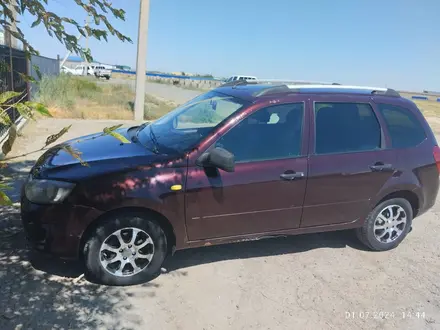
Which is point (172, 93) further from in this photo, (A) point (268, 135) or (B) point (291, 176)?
(B) point (291, 176)

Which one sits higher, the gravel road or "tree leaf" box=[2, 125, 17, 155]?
"tree leaf" box=[2, 125, 17, 155]

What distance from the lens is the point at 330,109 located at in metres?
4.26

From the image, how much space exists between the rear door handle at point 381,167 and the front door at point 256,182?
865mm

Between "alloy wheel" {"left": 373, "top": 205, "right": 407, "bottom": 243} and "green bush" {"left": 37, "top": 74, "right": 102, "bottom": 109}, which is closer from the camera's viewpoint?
"alloy wheel" {"left": 373, "top": 205, "right": 407, "bottom": 243}

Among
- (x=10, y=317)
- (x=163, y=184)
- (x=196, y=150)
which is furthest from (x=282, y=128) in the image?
(x=10, y=317)

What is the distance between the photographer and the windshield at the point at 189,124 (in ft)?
12.6

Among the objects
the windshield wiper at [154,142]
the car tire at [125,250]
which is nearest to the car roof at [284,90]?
the windshield wiper at [154,142]

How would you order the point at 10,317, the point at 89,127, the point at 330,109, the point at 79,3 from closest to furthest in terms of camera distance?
the point at 79,3 → the point at 10,317 → the point at 330,109 → the point at 89,127

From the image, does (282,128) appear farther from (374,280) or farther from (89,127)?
(89,127)

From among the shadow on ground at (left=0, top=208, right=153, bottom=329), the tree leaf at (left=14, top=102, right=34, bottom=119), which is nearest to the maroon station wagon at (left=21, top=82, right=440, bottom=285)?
the shadow on ground at (left=0, top=208, right=153, bottom=329)

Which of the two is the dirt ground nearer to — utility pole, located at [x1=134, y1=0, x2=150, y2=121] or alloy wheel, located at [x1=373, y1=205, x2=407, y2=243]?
alloy wheel, located at [x1=373, y1=205, x2=407, y2=243]

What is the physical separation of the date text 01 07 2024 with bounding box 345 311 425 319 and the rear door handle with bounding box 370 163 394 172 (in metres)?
1.48

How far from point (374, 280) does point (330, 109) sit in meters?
1.85

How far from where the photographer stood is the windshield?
3840 millimetres
